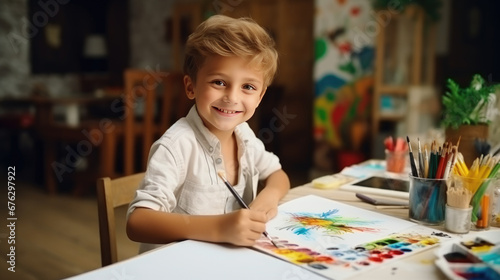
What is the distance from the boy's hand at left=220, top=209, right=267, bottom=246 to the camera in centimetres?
84

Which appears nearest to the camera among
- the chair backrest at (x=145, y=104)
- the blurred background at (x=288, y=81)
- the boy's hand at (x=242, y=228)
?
the boy's hand at (x=242, y=228)

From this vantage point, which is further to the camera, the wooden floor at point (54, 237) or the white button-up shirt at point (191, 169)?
the wooden floor at point (54, 237)

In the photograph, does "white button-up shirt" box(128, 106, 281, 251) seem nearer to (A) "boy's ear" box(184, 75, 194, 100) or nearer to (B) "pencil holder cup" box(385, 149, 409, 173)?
(A) "boy's ear" box(184, 75, 194, 100)

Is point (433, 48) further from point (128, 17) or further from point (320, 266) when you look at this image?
point (128, 17)

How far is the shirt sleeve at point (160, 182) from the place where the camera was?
0.95 meters

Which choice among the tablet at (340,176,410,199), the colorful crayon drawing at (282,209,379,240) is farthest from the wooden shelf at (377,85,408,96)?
the colorful crayon drawing at (282,209,379,240)

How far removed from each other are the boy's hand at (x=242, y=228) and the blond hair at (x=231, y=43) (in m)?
0.34

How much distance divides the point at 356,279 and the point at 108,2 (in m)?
6.61

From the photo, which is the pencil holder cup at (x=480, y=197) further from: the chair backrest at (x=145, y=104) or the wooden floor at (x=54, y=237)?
the chair backrest at (x=145, y=104)

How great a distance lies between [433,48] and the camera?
13.3 feet

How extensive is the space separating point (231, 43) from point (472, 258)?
59 centimetres

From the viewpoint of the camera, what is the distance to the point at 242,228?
0.84 meters

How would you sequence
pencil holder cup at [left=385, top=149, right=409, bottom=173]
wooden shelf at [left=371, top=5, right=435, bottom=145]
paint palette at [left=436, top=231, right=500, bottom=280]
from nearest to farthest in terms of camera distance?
paint palette at [left=436, top=231, right=500, bottom=280], pencil holder cup at [left=385, top=149, right=409, bottom=173], wooden shelf at [left=371, top=5, right=435, bottom=145]

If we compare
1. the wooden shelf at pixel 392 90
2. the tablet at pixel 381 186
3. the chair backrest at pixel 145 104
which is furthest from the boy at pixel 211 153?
the wooden shelf at pixel 392 90
